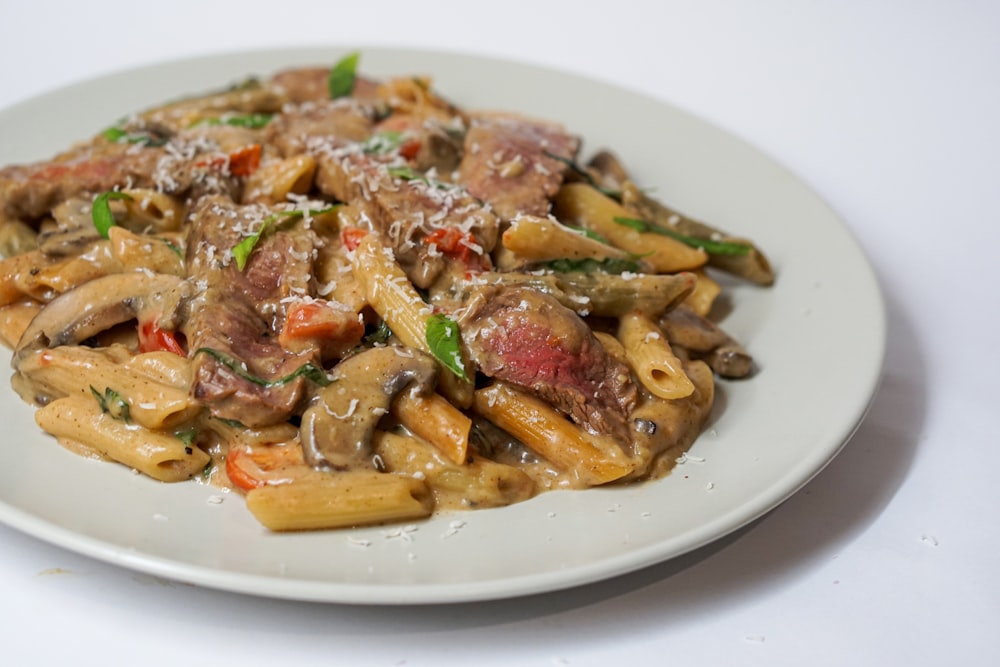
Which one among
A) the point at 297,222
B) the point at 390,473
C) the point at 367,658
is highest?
the point at 297,222

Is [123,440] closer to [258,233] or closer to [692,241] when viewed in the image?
[258,233]

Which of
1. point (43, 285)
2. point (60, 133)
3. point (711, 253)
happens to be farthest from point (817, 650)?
point (60, 133)

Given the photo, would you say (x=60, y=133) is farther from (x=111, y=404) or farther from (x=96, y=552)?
(x=96, y=552)

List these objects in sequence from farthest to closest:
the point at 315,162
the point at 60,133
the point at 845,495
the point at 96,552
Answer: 1. the point at 60,133
2. the point at 315,162
3. the point at 845,495
4. the point at 96,552

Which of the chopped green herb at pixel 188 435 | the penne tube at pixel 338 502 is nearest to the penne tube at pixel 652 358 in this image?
the penne tube at pixel 338 502

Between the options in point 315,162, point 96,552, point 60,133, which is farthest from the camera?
point 60,133

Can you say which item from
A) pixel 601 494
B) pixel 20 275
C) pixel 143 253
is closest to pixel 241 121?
pixel 143 253
